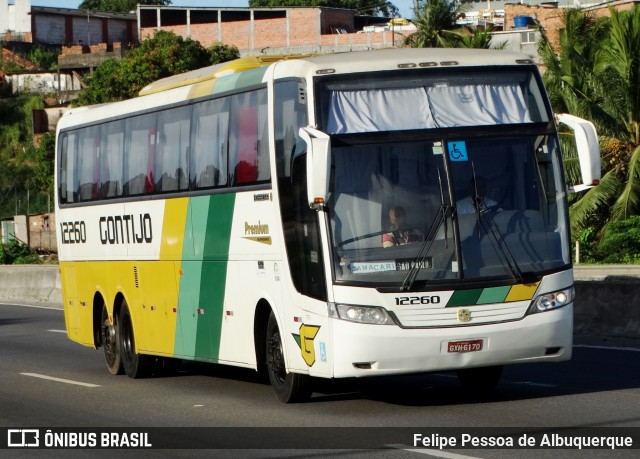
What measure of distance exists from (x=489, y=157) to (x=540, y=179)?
524mm

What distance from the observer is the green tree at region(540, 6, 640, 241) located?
120 ft

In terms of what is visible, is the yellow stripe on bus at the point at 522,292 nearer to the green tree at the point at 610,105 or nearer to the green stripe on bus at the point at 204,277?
the green stripe on bus at the point at 204,277

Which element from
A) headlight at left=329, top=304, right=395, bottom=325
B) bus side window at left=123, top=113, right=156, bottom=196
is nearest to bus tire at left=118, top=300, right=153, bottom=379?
bus side window at left=123, top=113, right=156, bottom=196

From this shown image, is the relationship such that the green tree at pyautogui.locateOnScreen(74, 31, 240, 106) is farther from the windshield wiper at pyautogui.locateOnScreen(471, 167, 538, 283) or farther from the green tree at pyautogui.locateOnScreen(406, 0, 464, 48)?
the windshield wiper at pyautogui.locateOnScreen(471, 167, 538, 283)

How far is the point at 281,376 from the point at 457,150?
9.68ft

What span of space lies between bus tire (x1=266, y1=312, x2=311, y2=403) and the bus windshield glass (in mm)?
1549

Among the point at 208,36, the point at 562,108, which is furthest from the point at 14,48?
the point at 562,108

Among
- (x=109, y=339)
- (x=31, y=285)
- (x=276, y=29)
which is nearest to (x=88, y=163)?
(x=109, y=339)

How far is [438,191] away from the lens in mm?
11867

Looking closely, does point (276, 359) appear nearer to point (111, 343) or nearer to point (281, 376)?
point (281, 376)

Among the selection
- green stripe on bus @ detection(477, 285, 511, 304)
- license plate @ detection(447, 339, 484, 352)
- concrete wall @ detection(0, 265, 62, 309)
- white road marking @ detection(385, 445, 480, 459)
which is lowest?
concrete wall @ detection(0, 265, 62, 309)

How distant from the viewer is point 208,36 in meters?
96.1

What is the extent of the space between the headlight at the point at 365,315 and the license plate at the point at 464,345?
0.56 metres

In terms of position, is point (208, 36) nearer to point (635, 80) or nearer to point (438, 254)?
point (635, 80)
